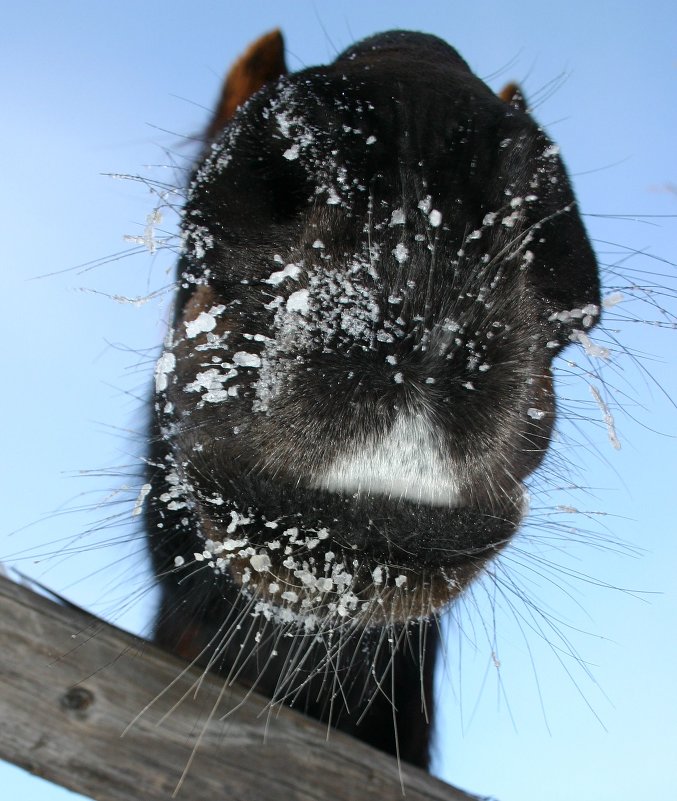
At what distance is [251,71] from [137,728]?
0.91 m

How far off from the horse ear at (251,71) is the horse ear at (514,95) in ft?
1.37

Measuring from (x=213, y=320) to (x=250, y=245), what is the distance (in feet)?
0.27

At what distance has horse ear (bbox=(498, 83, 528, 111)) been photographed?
4.10 feet

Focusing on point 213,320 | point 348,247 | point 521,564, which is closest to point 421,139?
point 348,247

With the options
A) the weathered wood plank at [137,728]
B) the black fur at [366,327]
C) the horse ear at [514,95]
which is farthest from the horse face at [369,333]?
the horse ear at [514,95]

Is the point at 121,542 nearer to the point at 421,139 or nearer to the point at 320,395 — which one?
the point at 320,395

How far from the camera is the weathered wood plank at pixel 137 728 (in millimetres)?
812

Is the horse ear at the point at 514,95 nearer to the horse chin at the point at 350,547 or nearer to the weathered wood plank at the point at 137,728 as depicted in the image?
the horse chin at the point at 350,547

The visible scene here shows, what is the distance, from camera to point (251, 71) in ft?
3.54

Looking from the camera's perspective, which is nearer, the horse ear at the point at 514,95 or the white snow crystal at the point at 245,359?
the white snow crystal at the point at 245,359

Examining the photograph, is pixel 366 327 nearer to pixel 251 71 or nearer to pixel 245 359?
pixel 245 359

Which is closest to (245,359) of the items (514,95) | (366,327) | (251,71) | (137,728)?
(366,327)

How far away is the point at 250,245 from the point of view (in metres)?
0.72

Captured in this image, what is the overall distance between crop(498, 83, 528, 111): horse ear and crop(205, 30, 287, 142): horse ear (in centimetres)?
42
